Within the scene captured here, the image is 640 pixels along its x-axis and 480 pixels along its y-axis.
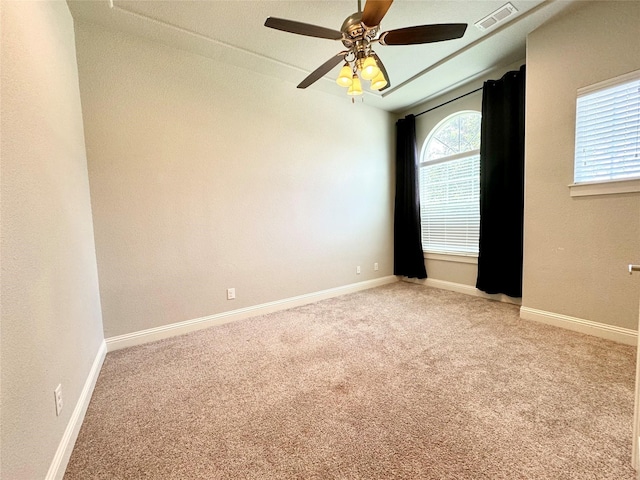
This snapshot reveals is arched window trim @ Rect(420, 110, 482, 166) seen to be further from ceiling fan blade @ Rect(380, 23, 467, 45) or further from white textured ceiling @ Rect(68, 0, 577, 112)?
ceiling fan blade @ Rect(380, 23, 467, 45)

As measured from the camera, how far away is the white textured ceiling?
211 cm

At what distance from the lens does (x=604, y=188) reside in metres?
2.20

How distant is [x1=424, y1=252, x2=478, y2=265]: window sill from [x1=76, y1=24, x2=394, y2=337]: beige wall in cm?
131

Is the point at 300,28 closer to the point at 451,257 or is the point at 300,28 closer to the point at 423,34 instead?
the point at 423,34

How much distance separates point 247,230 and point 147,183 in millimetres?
1070

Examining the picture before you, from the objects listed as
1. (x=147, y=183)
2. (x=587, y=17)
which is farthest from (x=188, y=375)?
(x=587, y=17)

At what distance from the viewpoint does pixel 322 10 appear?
2182 millimetres

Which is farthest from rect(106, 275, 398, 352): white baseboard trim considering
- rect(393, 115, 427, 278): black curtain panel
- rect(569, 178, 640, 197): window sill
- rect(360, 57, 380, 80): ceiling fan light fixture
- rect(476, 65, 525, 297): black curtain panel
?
rect(569, 178, 640, 197): window sill

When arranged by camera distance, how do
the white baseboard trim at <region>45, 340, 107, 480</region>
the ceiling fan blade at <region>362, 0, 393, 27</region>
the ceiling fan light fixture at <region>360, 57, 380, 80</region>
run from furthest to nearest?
the ceiling fan light fixture at <region>360, 57, 380, 80</region>
the ceiling fan blade at <region>362, 0, 393, 27</region>
the white baseboard trim at <region>45, 340, 107, 480</region>

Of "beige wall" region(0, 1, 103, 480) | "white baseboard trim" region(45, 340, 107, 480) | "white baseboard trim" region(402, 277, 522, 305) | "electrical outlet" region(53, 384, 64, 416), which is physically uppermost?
"beige wall" region(0, 1, 103, 480)

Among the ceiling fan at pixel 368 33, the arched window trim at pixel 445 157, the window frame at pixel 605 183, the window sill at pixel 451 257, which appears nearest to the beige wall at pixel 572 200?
the window frame at pixel 605 183

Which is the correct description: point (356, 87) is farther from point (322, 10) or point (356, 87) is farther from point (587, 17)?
point (587, 17)

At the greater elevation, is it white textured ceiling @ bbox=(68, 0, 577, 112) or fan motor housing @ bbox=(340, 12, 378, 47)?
white textured ceiling @ bbox=(68, 0, 577, 112)

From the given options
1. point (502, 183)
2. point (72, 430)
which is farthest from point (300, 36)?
point (72, 430)
